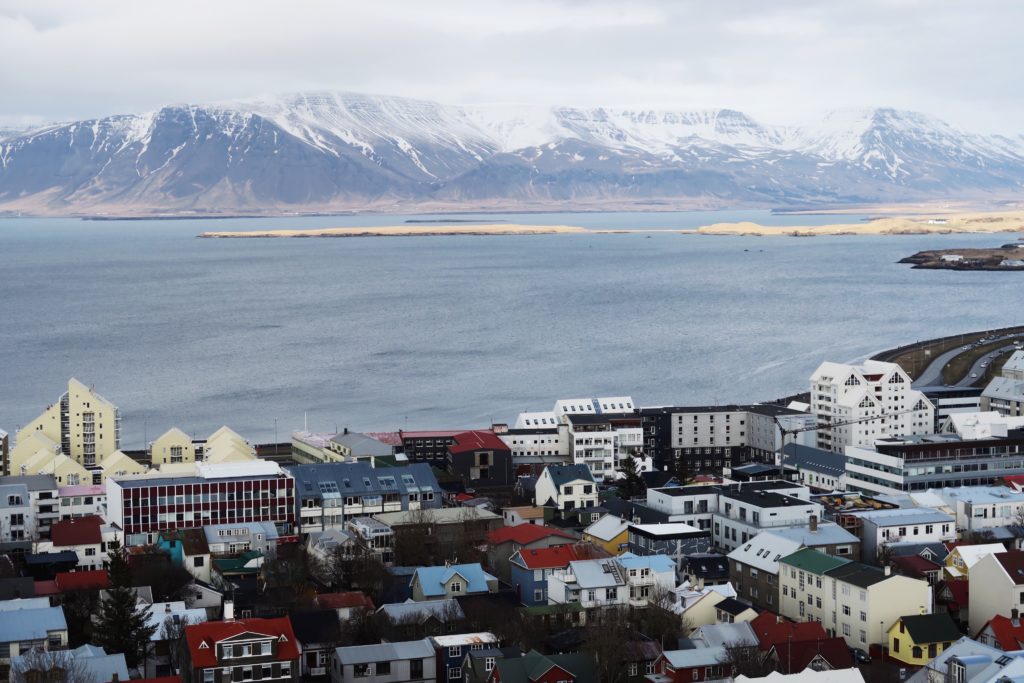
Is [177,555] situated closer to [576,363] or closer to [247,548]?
[247,548]

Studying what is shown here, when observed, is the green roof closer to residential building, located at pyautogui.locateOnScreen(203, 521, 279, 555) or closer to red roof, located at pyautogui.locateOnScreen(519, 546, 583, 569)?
red roof, located at pyautogui.locateOnScreen(519, 546, 583, 569)

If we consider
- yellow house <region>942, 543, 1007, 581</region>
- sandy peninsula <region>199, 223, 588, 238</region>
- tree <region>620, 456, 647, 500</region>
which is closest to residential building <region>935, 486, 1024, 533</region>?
yellow house <region>942, 543, 1007, 581</region>

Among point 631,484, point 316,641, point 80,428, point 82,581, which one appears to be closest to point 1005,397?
A: point 631,484

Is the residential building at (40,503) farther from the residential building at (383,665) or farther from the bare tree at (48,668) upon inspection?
the residential building at (383,665)

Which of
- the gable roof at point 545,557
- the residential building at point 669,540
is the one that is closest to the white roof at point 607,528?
the residential building at point 669,540

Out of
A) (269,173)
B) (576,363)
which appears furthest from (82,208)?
(576,363)

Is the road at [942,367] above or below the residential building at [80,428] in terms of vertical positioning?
below

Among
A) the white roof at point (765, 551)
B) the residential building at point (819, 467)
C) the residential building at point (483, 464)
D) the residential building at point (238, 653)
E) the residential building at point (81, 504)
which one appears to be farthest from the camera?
the residential building at point (483, 464)
